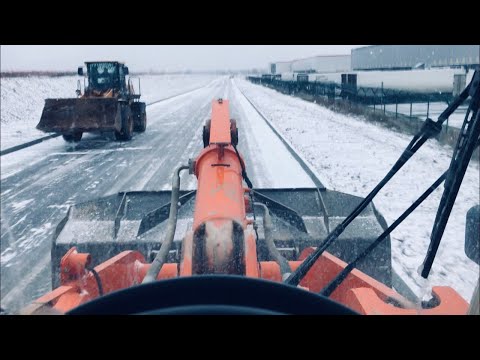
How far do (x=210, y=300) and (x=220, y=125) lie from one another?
8.19 ft

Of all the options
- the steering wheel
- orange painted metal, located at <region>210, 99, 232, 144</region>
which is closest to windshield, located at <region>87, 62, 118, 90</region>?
orange painted metal, located at <region>210, 99, 232, 144</region>

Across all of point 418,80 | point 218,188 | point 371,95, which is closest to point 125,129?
point 418,80

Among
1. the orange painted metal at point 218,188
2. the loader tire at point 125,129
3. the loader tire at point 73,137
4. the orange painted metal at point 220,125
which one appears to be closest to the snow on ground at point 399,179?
the orange painted metal at point 218,188

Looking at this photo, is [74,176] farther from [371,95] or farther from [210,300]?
[371,95]

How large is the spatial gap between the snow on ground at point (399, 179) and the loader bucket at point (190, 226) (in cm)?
62

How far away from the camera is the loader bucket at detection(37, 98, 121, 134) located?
14594 mm

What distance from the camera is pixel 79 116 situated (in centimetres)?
1470

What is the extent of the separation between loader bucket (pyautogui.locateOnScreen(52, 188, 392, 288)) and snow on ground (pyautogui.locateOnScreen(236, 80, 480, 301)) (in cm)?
62

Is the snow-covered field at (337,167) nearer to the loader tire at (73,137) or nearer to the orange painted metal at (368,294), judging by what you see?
the orange painted metal at (368,294)

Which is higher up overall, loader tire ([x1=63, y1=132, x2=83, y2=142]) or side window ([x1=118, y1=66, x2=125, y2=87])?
side window ([x1=118, y1=66, x2=125, y2=87])

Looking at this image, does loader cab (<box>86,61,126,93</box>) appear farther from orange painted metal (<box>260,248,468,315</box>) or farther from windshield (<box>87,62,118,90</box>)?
orange painted metal (<box>260,248,468,315</box>)
